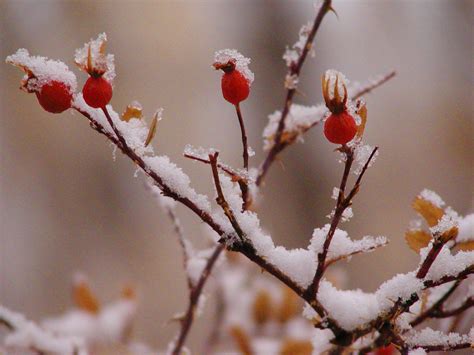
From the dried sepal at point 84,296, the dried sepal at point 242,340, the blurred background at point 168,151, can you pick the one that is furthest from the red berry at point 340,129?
the blurred background at point 168,151

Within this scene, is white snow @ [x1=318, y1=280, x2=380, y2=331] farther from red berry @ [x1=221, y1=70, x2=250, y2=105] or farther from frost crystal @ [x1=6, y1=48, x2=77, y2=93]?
frost crystal @ [x1=6, y1=48, x2=77, y2=93]

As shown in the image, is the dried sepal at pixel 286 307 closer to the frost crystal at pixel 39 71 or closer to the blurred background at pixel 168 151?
the frost crystal at pixel 39 71

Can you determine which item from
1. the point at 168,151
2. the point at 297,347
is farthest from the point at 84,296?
the point at 168,151

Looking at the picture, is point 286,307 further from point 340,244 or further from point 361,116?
point 361,116

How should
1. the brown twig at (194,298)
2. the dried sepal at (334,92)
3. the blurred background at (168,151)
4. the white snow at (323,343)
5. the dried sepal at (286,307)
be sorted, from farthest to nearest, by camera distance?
1. the blurred background at (168,151)
2. the dried sepal at (286,307)
3. the brown twig at (194,298)
4. the white snow at (323,343)
5. the dried sepal at (334,92)

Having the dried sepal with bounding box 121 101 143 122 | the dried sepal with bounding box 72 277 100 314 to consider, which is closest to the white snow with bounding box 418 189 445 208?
the dried sepal with bounding box 121 101 143 122
